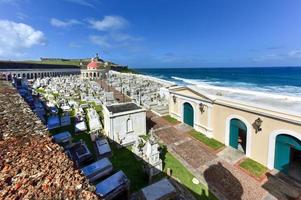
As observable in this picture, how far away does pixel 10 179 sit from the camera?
2912mm

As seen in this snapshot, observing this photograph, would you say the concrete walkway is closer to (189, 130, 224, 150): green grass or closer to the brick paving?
the brick paving

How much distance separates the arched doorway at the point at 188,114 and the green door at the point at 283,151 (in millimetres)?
7690

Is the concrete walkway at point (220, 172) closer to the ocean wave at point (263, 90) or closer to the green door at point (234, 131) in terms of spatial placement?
the green door at point (234, 131)

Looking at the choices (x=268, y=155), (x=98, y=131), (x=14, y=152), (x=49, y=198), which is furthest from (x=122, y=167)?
(x=268, y=155)

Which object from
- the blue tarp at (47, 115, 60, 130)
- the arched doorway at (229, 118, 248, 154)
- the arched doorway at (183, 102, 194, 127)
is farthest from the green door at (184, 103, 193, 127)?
the blue tarp at (47, 115, 60, 130)

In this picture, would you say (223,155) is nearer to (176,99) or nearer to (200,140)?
(200,140)

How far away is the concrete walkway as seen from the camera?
8.92 meters

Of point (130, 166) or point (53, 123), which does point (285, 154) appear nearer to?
point (130, 166)

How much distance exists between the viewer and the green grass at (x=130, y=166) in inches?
377

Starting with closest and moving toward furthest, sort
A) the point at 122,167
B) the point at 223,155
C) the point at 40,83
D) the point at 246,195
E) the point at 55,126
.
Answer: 1. the point at 246,195
2. the point at 122,167
3. the point at 223,155
4. the point at 55,126
5. the point at 40,83

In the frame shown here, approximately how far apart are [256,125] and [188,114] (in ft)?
23.1

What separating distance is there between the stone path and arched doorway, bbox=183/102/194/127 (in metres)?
1.86

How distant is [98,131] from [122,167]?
15.9ft

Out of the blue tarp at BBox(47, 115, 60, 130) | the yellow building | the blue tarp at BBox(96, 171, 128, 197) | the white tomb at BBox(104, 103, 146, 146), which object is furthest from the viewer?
the blue tarp at BBox(47, 115, 60, 130)
